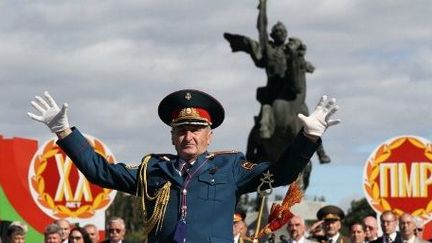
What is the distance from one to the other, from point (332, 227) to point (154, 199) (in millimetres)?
6023

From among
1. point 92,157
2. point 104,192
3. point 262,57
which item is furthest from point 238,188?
point 262,57

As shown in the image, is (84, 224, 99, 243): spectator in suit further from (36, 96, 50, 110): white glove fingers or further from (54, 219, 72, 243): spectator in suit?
(36, 96, 50, 110): white glove fingers

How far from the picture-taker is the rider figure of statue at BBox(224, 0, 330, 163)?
28484 millimetres

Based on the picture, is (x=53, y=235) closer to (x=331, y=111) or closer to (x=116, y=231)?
(x=116, y=231)

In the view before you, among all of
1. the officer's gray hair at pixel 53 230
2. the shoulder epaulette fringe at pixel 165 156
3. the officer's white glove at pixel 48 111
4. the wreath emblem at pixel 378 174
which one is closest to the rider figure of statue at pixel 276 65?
the wreath emblem at pixel 378 174

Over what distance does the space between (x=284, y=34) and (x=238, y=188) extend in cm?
2077

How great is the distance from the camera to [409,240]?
1402 cm

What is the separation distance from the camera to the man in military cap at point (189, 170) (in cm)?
797

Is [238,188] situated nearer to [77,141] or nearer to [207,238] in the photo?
[207,238]

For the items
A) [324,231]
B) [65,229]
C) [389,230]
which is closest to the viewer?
[65,229]

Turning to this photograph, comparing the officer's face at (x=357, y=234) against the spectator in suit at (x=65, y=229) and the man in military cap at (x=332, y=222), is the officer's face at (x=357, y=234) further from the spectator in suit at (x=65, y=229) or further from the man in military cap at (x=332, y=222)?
the spectator in suit at (x=65, y=229)

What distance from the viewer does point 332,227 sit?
13.9m

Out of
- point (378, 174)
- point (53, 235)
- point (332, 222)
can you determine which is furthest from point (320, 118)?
point (378, 174)

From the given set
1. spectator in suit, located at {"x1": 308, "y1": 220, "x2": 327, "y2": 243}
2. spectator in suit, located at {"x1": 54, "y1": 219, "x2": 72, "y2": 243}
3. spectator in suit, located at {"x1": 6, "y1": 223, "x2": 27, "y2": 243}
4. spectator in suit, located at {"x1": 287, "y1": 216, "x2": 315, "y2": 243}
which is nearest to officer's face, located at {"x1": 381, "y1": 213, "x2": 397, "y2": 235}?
spectator in suit, located at {"x1": 308, "y1": 220, "x2": 327, "y2": 243}
